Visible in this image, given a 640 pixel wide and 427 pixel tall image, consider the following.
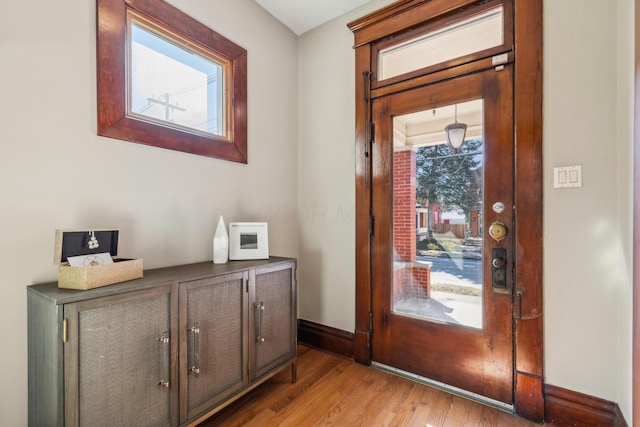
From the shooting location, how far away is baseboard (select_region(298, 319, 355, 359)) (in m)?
2.30

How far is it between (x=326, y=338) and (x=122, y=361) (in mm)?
1570

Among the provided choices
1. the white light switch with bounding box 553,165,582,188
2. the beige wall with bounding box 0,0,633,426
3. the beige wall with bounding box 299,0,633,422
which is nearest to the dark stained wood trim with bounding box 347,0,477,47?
the beige wall with bounding box 0,0,633,426

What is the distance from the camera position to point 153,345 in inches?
49.6

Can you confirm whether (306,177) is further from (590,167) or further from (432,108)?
(590,167)

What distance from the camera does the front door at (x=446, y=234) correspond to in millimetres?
1707

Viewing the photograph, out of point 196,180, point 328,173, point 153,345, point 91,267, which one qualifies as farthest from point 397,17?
point 153,345

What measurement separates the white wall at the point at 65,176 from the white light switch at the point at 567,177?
1963 millimetres

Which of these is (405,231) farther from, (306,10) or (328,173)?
(306,10)

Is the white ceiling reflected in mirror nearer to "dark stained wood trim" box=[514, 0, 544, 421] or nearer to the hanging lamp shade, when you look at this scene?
the hanging lamp shade

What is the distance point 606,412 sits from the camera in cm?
146

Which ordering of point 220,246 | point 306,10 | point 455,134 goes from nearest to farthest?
1. point 220,246
2. point 455,134
3. point 306,10

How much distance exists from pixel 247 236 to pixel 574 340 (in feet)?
6.28

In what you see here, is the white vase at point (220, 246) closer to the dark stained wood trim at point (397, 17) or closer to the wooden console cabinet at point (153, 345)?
the wooden console cabinet at point (153, 345)

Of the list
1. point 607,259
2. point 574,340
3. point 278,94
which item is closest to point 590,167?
point 607,259
